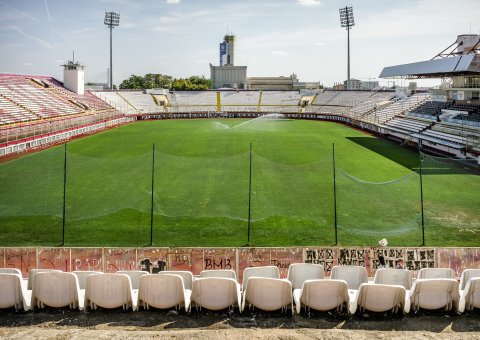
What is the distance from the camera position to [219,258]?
1038cm

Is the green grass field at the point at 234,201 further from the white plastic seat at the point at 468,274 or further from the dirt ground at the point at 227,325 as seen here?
the dirt ground at the point at 227,325

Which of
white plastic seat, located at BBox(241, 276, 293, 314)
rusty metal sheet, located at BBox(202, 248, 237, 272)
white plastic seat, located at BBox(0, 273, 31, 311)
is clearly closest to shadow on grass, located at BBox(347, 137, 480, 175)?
rusty metal sheet, located at BBox(202, 248, 237, 272)

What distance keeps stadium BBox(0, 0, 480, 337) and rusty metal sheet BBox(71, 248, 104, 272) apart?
0.11ft

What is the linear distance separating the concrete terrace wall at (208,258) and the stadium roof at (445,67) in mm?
28520

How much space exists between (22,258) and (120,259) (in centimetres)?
225

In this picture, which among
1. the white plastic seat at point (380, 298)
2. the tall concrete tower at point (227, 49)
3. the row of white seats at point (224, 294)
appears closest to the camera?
the white plastic seat at point (380, 298)

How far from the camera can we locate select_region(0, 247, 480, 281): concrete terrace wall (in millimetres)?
10281

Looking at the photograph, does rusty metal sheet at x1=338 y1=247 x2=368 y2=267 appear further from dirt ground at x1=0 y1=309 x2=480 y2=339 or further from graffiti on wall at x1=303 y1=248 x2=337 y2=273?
dirt ground at x1=0 y1=309 x2=480 y2=339

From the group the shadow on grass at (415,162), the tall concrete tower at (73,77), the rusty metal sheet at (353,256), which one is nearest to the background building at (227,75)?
the tall concrete tower at (73,77)

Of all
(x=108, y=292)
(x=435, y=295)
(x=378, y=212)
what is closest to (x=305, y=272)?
(x=435, y=295)

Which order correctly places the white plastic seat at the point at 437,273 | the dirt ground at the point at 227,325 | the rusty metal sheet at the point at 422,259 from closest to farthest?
the dirt ground at the point at 227,325
the white plastic seat at the point at 437,273
the rusty metal sheet at the point at 422,259

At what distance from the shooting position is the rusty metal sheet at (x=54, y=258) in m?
10.3

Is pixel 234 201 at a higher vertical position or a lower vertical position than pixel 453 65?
lower

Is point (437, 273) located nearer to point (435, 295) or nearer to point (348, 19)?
point (435, 295)
